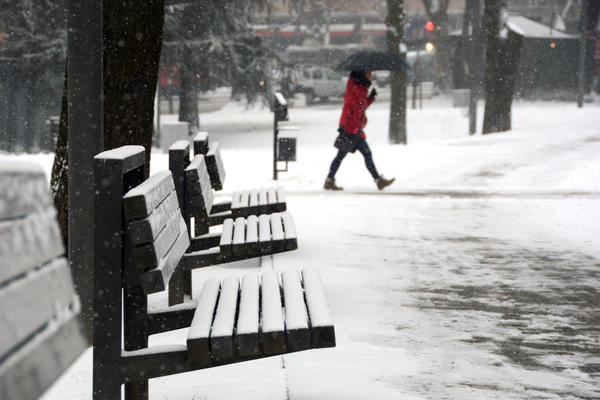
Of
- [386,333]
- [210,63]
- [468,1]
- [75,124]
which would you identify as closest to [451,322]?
[386,333]

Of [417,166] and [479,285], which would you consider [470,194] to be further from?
[479,285]

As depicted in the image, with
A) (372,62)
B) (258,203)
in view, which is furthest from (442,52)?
(258,203)

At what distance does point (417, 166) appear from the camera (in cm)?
1480

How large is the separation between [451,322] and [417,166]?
9532 millimetres

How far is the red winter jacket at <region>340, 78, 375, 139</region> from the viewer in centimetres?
1188

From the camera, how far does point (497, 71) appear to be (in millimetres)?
21391

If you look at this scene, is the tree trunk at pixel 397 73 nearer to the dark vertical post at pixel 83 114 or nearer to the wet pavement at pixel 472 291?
the wet pavement at pixel 472 291

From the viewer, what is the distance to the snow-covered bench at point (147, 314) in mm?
3100

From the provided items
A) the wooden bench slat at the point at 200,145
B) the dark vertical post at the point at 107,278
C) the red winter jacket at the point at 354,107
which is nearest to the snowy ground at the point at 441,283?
the dark vertical post at the point at 107,278

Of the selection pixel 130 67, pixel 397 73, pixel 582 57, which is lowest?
pixel 130 67

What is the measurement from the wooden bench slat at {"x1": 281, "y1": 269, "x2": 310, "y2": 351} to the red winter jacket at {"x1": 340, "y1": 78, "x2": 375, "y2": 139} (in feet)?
26.5

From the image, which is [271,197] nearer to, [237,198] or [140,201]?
[237,198]

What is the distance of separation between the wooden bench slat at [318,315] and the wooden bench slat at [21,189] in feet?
5.70

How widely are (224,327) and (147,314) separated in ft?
1.56
